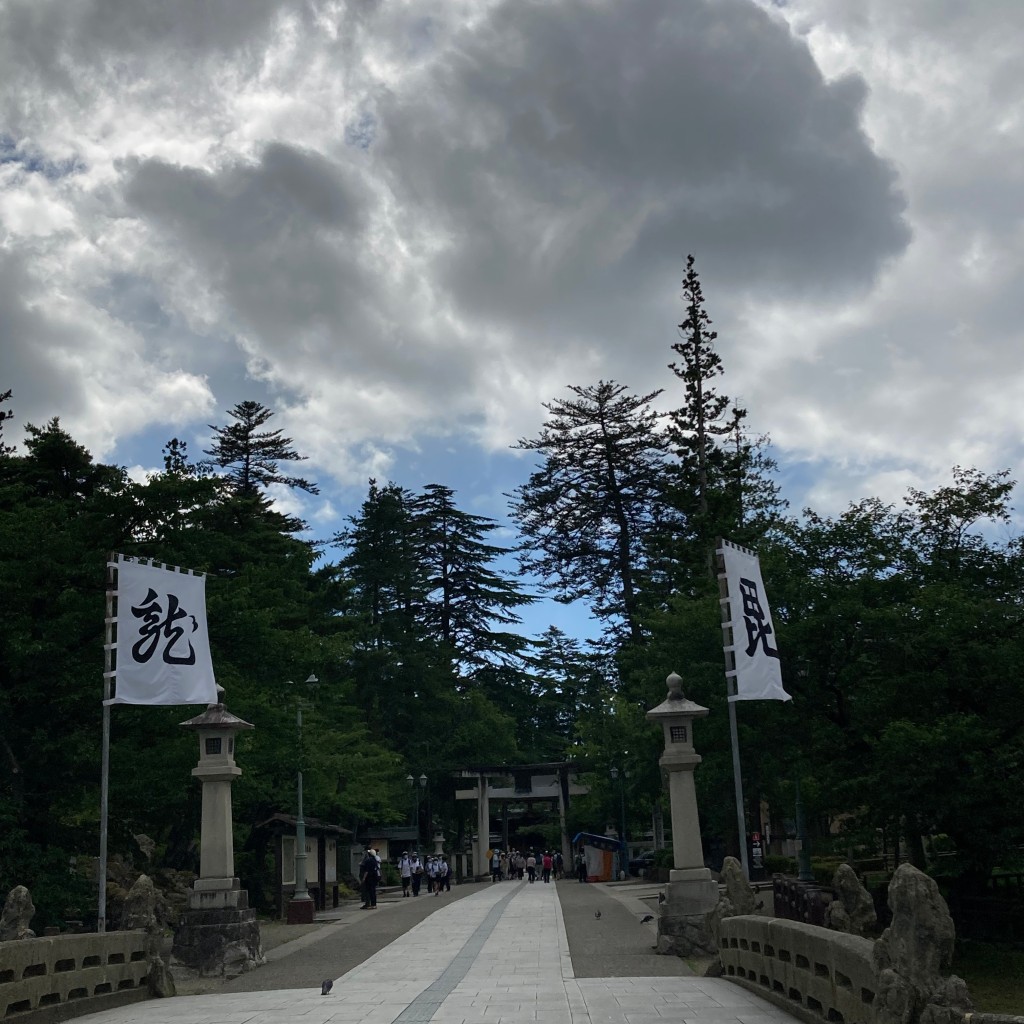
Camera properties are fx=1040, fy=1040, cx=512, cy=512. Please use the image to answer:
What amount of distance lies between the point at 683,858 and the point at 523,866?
110 feet

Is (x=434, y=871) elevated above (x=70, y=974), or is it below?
below

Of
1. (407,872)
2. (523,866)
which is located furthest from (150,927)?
(523,866)

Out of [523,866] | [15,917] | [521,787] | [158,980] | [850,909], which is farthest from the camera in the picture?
[521,787]

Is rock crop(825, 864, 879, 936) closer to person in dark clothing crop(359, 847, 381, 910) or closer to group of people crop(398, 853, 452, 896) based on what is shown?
person in dark clothing crop(359, 847, 381, 910)

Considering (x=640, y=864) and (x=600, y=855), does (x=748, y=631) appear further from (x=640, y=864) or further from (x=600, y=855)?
(x=640, y=864)

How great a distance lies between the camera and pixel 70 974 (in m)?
11.3

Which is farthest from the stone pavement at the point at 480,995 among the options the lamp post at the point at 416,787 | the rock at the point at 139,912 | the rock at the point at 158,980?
the lamp post at the point at 416,787

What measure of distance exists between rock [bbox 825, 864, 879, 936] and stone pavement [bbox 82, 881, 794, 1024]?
1.26 m

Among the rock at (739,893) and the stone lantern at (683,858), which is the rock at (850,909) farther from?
Answer: the stone lantern at (683,858)

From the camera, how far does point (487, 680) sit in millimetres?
54469

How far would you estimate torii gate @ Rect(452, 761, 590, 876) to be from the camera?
46.6m

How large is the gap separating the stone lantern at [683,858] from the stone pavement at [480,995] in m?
0.64

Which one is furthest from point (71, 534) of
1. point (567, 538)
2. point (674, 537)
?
point (567, 538)

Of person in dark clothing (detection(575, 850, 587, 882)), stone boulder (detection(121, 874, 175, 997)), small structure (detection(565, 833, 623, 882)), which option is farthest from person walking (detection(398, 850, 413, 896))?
stone boulder (detection(121, 874, 175, 997))
